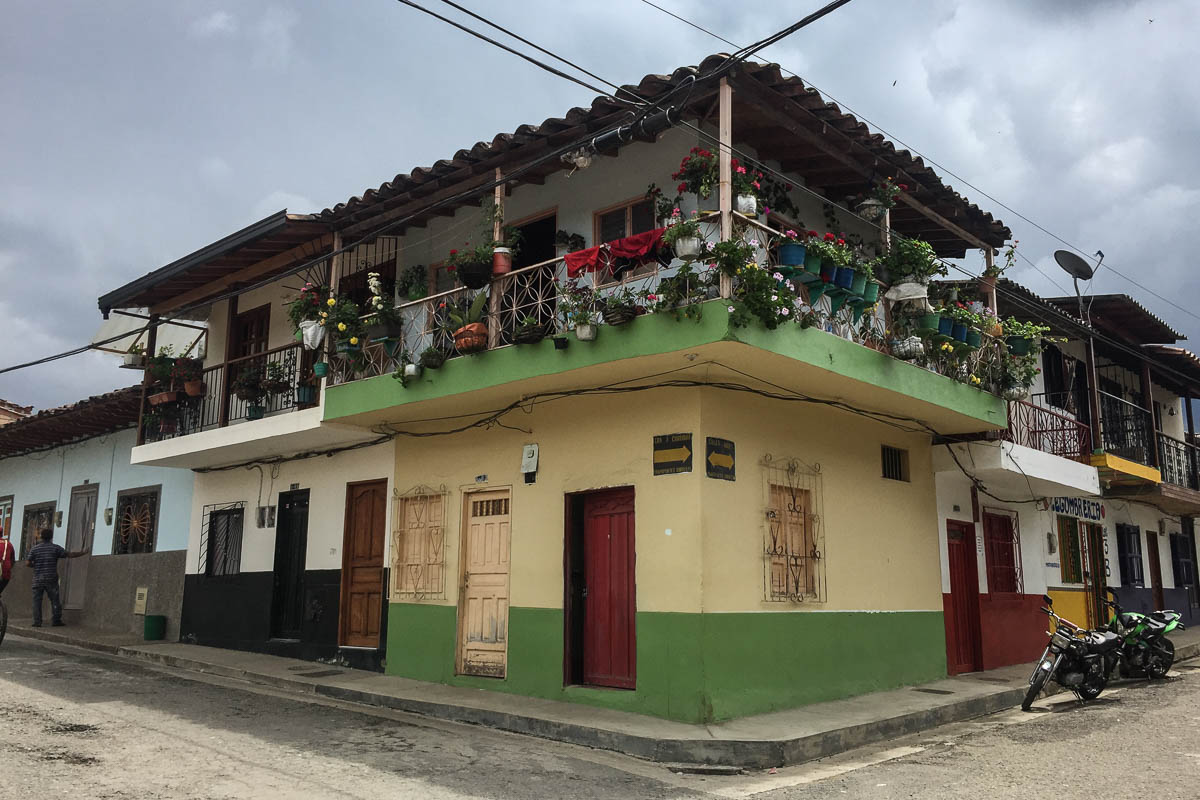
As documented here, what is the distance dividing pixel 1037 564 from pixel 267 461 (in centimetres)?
1242

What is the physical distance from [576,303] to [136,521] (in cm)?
1175

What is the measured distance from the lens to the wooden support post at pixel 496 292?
10.4 meters

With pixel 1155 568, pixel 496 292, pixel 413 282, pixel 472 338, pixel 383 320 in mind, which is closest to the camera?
pixel 472 338

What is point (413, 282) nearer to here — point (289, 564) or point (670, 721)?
point (289, 564)

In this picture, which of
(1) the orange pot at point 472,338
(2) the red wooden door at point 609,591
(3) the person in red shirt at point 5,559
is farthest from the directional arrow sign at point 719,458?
(3) the person in red shirt at point 5,559

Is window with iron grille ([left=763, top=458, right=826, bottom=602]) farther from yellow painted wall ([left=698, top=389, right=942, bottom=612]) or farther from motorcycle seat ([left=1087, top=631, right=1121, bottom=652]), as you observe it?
motorcycle seat ([left=1087, top=631, right=1121, bottom=652])

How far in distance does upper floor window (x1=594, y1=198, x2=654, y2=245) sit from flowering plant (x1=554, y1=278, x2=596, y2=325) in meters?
1.35

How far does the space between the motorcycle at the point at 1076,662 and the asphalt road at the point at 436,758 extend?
452 millimetres

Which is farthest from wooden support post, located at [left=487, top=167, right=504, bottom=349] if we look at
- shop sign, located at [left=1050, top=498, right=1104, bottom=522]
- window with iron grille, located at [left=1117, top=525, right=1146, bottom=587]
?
window with iron grille, located at [left=1117, top=525, right=1146, bottom=587]

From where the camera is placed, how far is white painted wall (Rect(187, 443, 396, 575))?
13.1 metres

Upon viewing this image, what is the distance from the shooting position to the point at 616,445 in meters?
10.1

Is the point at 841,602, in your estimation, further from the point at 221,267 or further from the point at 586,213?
the point at 221,267

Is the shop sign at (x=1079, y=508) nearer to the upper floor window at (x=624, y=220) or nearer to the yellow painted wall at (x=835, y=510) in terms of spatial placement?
the yellow painted wall at (x=835, y=510)

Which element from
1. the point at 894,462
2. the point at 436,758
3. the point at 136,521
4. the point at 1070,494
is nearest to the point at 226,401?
the point at 136,521
